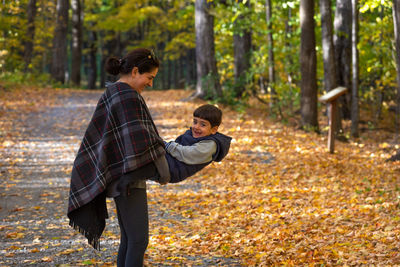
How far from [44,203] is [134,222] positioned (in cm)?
495

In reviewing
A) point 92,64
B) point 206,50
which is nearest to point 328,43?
point 206,50

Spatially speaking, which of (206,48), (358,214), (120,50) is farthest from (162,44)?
(358,214)

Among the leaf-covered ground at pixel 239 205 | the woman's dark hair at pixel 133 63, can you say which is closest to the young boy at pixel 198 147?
the woman's dark hair at pixel 133 63

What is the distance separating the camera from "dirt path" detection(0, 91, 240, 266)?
564 cm

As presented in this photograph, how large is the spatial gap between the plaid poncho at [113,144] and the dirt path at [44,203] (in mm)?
2054

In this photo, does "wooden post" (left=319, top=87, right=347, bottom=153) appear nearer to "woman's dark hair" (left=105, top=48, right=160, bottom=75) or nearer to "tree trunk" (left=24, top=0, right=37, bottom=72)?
"woman's dark hair" (left=105, top=48, right=160, bottom=75)

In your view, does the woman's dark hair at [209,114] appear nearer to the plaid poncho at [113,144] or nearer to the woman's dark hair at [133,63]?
the plaid poncho at [113,144]

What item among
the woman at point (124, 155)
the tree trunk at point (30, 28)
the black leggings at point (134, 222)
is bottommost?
the black leggings at point (134, 222)

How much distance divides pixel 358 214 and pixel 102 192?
4.88m

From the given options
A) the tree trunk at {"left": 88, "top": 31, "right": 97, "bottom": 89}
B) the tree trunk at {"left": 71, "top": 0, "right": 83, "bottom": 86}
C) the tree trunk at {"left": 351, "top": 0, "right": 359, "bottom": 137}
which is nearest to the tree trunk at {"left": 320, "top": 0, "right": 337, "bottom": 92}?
the tree trunk at {"left": 351, "top": 0, "right": 359, "bottom": 137}

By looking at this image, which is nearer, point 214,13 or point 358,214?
point 358,214

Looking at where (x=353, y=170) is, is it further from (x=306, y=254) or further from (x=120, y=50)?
(x=120, y=50)

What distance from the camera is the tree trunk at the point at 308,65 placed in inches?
575

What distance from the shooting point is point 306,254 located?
554 cm
